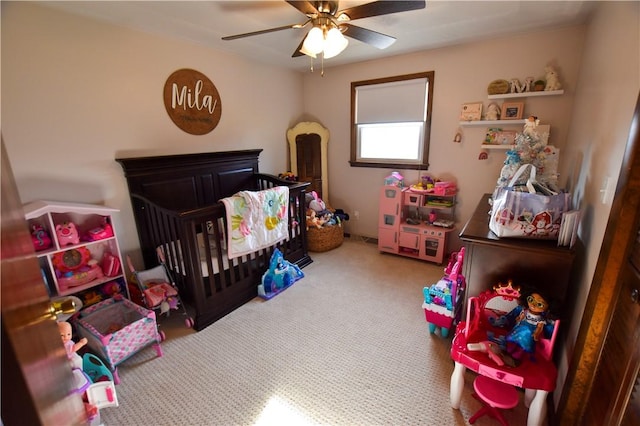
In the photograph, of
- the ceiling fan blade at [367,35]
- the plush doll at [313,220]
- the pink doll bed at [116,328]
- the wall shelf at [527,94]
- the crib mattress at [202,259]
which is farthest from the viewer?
the plush doll at [313,220]

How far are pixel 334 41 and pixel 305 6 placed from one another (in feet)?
0.89

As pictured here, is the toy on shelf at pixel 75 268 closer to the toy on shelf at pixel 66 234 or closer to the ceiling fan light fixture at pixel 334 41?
the toy on shelf at pixel 66 234

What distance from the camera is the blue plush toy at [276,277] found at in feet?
8.32

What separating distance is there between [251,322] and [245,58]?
277cm

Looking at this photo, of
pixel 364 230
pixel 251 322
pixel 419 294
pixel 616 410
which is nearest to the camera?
pixel 616 410

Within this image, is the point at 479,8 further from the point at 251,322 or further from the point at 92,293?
the point at 92,293

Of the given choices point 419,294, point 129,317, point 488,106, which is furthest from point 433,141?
point 129,317

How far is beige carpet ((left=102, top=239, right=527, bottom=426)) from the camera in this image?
4.79 feet

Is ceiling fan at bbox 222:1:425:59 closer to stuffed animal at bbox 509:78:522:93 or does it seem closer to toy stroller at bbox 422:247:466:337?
stuffed animal at bbox 509:78:522:93

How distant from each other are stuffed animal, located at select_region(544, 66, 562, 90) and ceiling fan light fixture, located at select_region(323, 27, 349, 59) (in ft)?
6.25

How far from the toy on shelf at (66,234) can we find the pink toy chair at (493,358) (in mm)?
2518

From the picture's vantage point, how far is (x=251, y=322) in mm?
2195

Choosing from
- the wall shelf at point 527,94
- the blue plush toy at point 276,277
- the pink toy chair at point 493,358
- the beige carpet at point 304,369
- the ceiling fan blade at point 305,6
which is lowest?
the beige carpet at point 304,369

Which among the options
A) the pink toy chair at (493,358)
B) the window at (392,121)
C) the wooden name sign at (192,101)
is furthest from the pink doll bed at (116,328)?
the window at (392,121)
